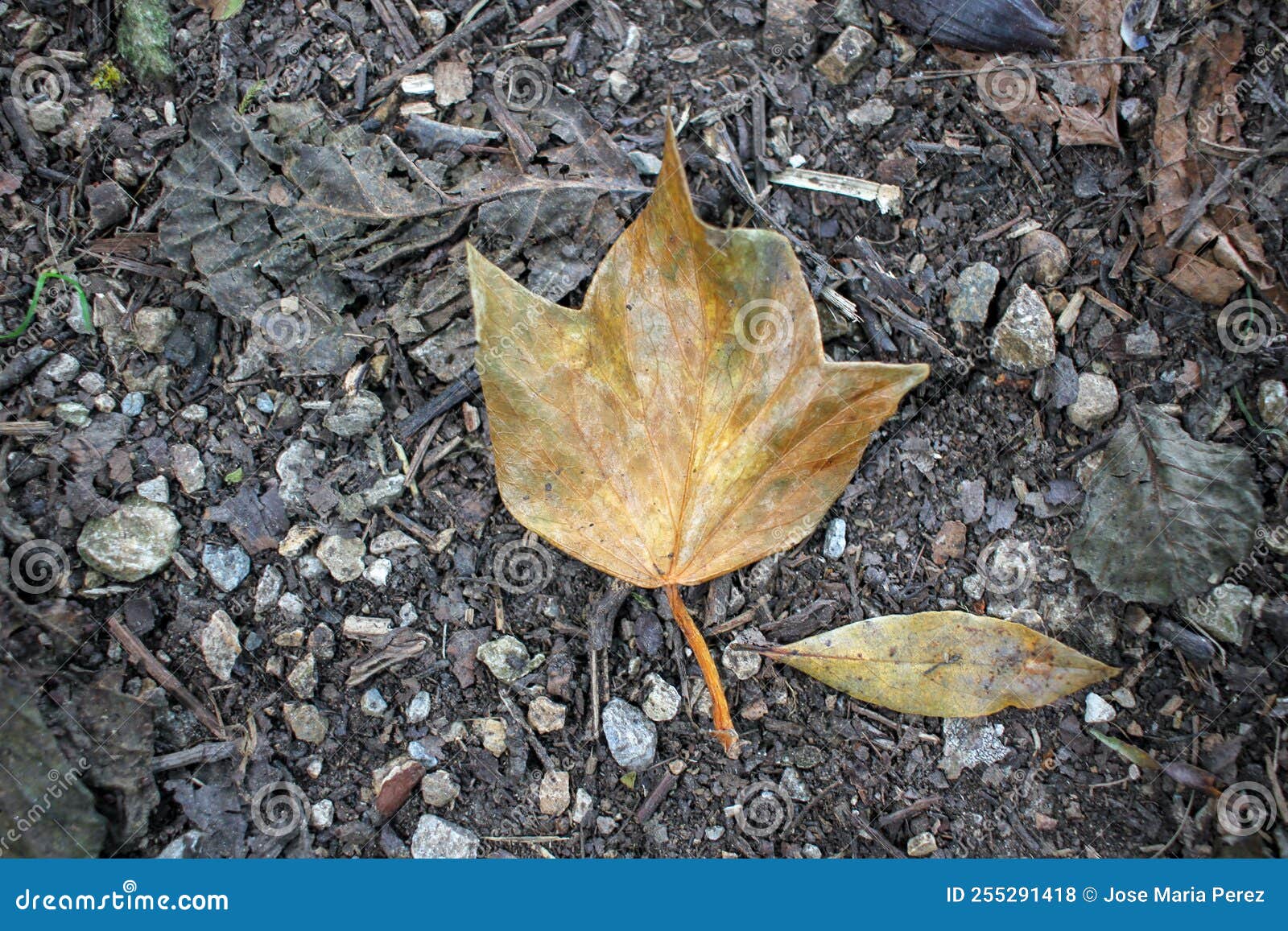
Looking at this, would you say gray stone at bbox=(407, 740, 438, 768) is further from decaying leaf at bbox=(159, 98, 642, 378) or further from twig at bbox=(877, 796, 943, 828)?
twig at bbox=(877, 796, 943, 828)

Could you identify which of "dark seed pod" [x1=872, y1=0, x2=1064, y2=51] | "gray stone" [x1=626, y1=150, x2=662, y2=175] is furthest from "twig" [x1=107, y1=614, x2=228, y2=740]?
"dark seed pod" [x1=872, y1=0, x2=1064, y2=51]

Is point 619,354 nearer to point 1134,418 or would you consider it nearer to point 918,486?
point 918,486

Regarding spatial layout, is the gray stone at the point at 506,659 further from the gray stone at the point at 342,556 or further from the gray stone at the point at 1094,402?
the gray stone at the point at 1094,402

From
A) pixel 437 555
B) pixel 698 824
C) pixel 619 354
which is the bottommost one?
pixel 698 824

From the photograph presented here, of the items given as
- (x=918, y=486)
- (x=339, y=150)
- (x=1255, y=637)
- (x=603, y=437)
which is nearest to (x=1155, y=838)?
(x=1255, y=637)

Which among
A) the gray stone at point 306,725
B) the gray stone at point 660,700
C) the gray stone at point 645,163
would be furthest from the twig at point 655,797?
the gray stone at point 645,163

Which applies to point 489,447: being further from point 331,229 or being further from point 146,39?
point 146,39

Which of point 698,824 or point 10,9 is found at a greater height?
point 10,9
